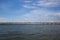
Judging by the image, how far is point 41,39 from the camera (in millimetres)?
14203

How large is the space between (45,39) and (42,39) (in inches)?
14.7

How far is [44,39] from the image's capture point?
14.2m

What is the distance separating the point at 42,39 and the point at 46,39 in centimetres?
50

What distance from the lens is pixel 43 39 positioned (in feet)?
46.4

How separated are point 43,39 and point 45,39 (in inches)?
9.9

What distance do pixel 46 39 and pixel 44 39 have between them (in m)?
0.25

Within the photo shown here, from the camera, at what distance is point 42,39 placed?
14.2 m

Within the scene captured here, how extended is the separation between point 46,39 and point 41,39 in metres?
0.62

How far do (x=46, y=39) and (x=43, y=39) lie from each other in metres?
0.37

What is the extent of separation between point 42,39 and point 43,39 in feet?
0.42

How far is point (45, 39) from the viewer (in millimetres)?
14164

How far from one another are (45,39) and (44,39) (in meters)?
0.12

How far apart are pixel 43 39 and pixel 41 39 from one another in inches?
9.8
